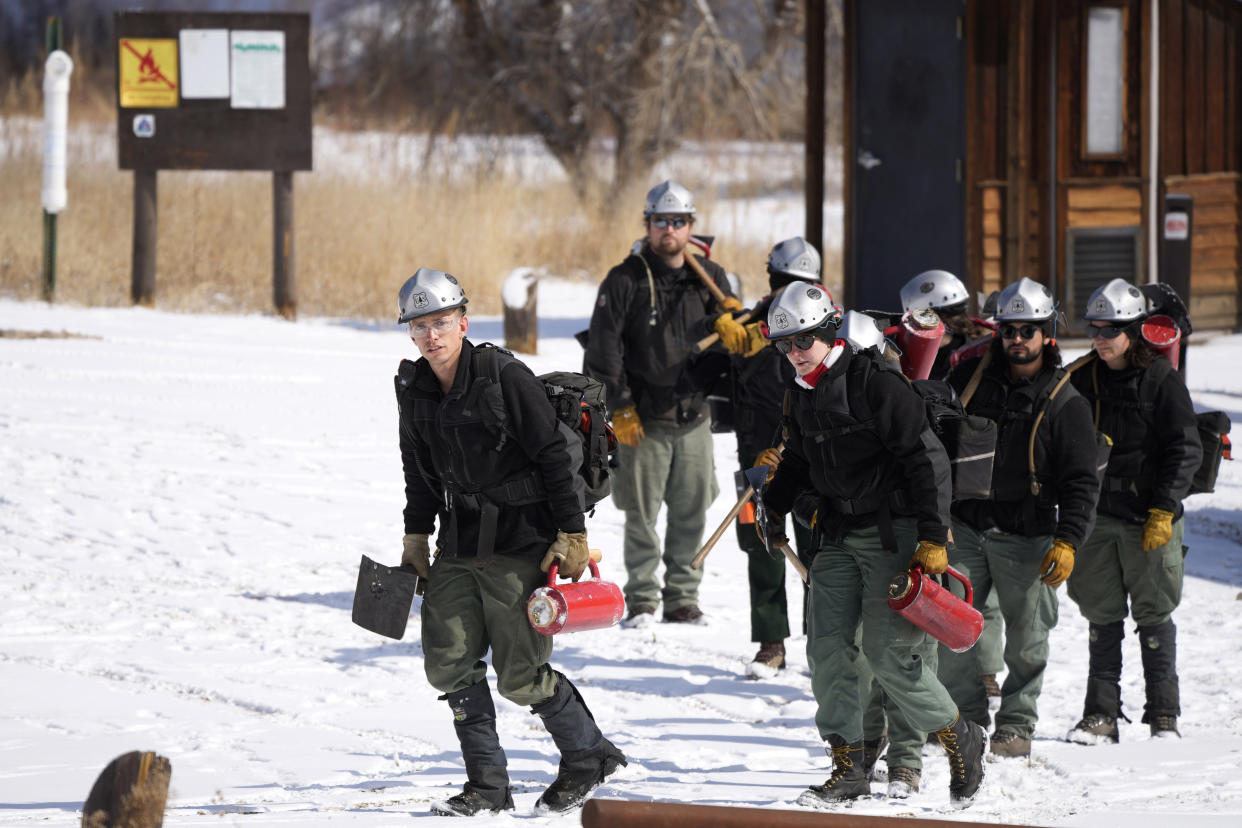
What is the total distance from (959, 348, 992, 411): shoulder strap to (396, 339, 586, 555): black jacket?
5.31 ft

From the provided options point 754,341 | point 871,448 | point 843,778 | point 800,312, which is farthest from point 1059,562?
point 754,341

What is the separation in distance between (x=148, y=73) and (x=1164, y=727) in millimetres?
11275

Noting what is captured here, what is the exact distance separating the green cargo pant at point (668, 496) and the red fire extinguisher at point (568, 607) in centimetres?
272

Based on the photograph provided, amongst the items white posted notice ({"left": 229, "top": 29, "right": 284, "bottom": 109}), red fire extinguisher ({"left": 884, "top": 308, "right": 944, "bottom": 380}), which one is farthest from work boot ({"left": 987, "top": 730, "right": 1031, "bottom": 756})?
white posted notice ({"left": 229, "top": 29, "right": 284, "bottom": 109})

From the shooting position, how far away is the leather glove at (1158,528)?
6.38m

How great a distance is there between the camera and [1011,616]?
6.25m

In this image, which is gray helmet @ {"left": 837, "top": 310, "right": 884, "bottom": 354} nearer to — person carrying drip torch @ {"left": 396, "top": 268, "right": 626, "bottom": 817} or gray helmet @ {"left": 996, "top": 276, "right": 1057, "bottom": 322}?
gray helmet @ {"left": 996, "top": 276, "right": 1057, "bottom": 322}

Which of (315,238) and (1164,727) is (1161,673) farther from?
(315,238)

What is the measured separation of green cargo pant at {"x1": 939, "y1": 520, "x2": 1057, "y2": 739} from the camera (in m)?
6.19

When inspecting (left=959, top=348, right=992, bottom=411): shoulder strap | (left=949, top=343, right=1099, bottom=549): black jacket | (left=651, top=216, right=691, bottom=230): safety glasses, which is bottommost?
(left=949, top=343, right=1099, bottom=549): black jacket

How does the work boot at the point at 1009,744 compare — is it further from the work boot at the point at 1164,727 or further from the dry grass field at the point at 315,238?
the dry grass field at the point at 315,238

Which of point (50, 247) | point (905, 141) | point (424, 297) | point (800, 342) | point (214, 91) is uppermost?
point (214, 91)

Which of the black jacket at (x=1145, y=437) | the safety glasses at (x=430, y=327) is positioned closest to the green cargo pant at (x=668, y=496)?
the black jacket at (x=1145, y=437)

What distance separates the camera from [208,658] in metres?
7.39
